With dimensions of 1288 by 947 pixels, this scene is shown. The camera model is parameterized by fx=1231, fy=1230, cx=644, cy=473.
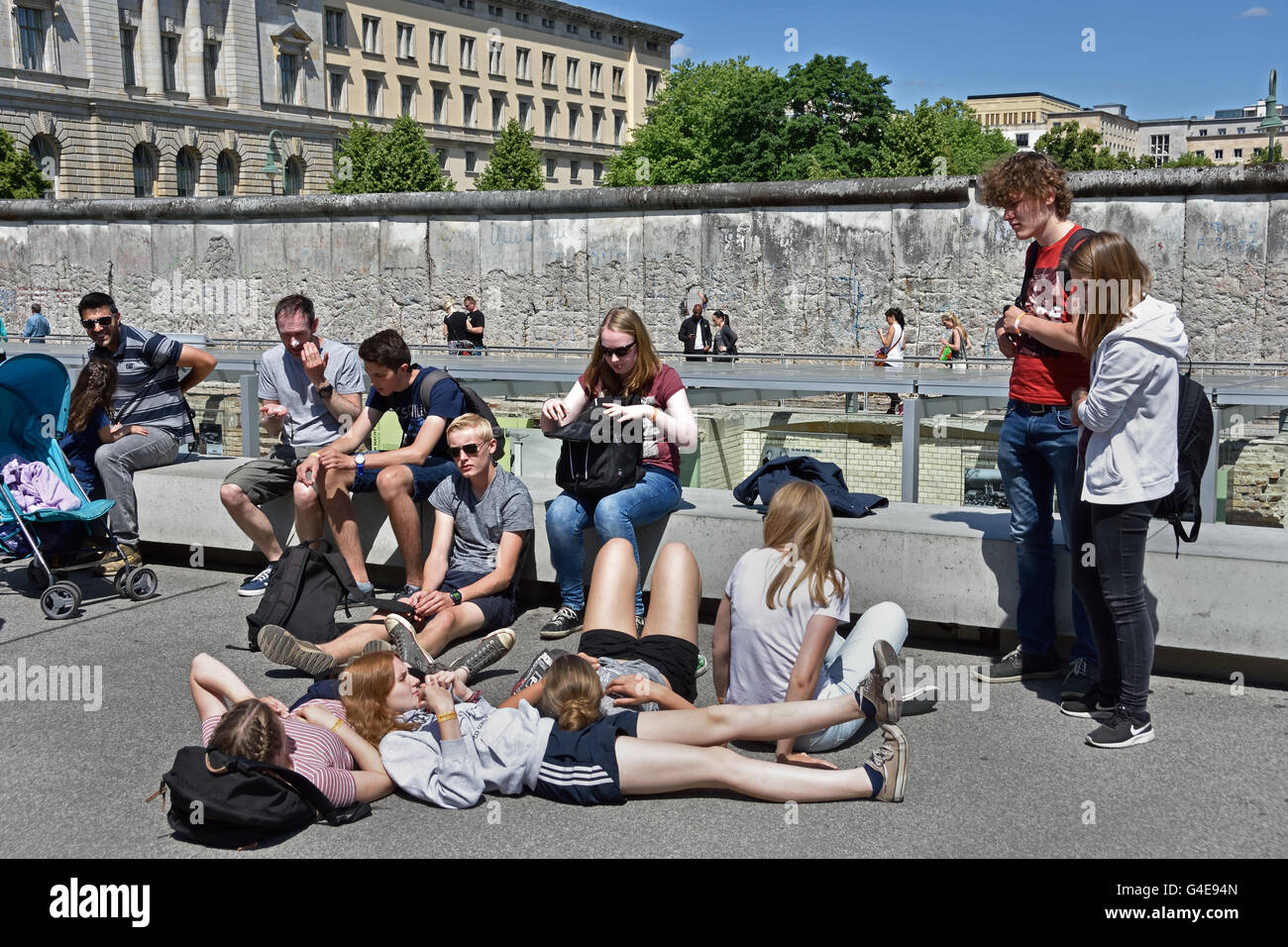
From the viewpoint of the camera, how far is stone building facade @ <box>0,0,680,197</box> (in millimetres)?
54938

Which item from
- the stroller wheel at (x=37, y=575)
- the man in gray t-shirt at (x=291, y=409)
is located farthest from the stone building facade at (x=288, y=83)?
the stroller wheel at (x=37, y=575)

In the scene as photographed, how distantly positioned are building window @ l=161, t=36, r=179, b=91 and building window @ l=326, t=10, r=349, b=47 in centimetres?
1470

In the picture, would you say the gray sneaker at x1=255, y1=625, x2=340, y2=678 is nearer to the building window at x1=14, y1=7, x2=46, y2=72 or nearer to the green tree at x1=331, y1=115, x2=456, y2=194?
the green tree at x1=331, y1=115, x2=456, y2=194

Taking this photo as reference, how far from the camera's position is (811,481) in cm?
651

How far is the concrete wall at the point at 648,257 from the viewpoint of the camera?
56.2 feet

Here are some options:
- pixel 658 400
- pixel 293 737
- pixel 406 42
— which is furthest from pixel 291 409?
pixel 406 42

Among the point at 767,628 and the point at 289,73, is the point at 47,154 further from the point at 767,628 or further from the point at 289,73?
the point at 767,628

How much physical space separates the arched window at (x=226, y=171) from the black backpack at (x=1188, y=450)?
63.4 meters

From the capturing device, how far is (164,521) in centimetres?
803

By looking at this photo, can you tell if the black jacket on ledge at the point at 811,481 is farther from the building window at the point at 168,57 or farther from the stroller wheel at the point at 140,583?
the building window at the point at 168,57

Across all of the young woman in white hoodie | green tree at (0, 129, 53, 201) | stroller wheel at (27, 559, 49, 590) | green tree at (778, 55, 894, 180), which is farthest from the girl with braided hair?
green tree at (778, 55, 894, 180)

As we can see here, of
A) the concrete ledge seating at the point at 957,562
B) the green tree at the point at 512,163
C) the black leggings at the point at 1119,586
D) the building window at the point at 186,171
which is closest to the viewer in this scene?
the black leggings at the point at 1119,586

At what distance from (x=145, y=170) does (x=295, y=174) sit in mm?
10232
